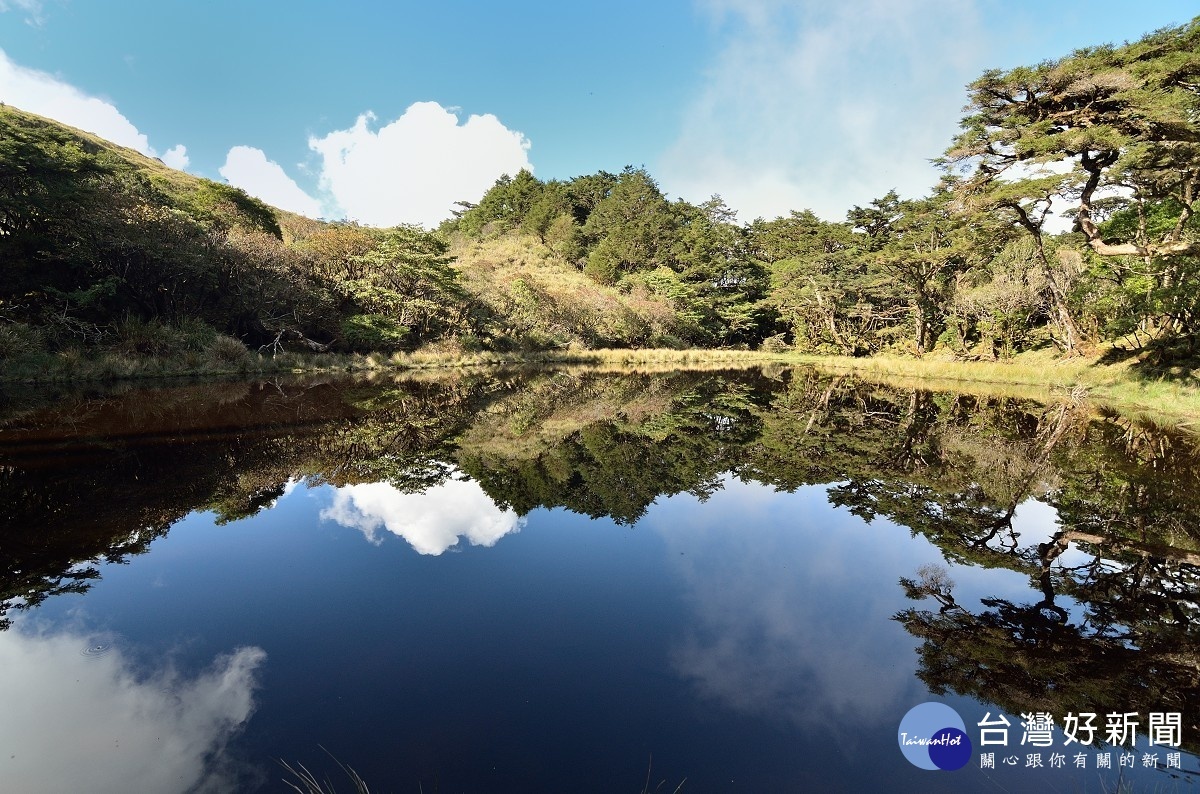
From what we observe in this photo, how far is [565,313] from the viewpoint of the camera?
3494 centimetres

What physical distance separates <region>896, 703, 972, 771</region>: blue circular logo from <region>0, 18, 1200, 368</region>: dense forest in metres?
15.0

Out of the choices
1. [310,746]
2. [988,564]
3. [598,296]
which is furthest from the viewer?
[598,296]

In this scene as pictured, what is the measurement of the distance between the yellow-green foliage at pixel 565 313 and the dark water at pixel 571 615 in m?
24.3

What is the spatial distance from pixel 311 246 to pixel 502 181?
49.2 metres

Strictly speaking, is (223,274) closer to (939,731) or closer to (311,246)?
(311,246)

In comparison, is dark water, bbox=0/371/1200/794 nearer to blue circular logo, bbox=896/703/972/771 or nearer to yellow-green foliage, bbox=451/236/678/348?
blue circular logo, bbox=896/703/972/771

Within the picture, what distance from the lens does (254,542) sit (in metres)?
4.82

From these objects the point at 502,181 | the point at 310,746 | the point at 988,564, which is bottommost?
the point at 310,746

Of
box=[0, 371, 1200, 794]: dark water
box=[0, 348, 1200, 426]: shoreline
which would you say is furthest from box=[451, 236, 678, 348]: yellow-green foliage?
box=[0, 371, 1200, 794]: dark water

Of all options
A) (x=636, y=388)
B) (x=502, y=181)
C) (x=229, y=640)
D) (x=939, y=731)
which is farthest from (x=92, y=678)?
(x=502, y=181)

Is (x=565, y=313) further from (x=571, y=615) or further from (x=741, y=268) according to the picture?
(x=571, y=615)

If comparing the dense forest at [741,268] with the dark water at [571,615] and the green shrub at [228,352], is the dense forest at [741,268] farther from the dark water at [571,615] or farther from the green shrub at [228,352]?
the dark water at [571,615]

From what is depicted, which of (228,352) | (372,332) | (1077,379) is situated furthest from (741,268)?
(228,352)

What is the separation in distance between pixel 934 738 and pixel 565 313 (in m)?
33.4
